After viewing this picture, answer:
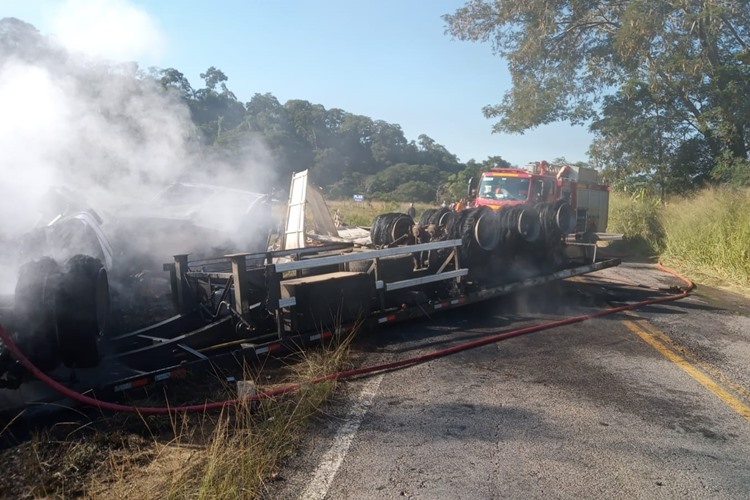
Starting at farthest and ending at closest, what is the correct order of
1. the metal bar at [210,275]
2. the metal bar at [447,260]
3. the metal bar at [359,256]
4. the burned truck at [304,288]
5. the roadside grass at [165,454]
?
the metal bar at [447,260], the metal bar at [210,275], the metal bar at [359,256], the burned truck at [304,288], the roadside grass at [165,454]

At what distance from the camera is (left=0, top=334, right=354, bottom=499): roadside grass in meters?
3.12

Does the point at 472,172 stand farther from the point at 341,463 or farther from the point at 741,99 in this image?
the point at 341,463

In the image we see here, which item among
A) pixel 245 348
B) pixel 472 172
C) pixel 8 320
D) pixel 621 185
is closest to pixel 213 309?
pixel 245 348

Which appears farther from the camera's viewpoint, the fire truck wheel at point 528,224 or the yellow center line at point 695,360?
the fire truck wheel at point 528,224

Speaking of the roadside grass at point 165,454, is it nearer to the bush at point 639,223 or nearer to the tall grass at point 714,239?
the tall grass at point 714,239

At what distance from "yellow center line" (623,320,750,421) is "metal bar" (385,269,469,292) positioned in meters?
2.24

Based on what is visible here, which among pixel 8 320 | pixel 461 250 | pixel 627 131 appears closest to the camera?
pixel 8 320

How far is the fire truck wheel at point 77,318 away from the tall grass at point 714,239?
11319mm

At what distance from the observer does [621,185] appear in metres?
23.4

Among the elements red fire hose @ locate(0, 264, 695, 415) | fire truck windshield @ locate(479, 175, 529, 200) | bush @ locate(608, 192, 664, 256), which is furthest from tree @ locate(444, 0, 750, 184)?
red fire hose @ locate(0, 264, 695, 415)

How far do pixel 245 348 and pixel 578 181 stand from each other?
44.2ft

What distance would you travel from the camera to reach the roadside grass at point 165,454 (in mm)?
3117

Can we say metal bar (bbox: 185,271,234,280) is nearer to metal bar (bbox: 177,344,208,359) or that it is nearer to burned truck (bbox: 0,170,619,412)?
burned truck (bbox: 0,170,619,412)

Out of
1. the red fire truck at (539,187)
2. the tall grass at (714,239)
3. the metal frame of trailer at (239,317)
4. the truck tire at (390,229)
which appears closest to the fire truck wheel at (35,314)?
the metal frame of trailer at (239,317)
